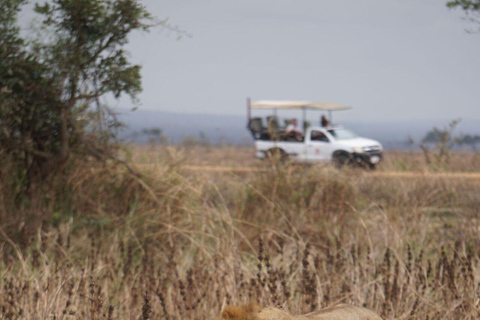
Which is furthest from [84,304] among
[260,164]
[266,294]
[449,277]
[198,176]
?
[260,164]

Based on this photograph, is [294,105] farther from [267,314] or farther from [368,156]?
[267,314]

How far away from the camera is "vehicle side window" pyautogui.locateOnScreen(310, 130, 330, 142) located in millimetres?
20703

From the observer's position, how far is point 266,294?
139 inches

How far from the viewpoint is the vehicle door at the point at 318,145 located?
67.3ft

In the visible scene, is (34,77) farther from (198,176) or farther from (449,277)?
(449,277)

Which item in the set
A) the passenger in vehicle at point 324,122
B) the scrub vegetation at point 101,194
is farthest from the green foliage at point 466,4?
the passenger in vehicle at point 324,122

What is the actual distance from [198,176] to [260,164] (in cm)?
115

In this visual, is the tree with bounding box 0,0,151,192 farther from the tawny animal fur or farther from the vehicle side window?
the vehicle side window

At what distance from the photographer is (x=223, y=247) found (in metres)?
4.45

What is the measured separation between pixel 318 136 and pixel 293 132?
0.85 meters

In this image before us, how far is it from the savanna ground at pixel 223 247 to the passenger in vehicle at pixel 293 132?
11092 millimetres

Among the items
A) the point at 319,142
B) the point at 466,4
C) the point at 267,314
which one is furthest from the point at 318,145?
the point at 267,314

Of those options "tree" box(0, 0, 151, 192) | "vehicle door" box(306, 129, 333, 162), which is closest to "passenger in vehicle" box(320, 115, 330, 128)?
"vehicle door" box(306, 129, 333, 162)

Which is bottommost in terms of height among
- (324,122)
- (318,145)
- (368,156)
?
(368,156)
